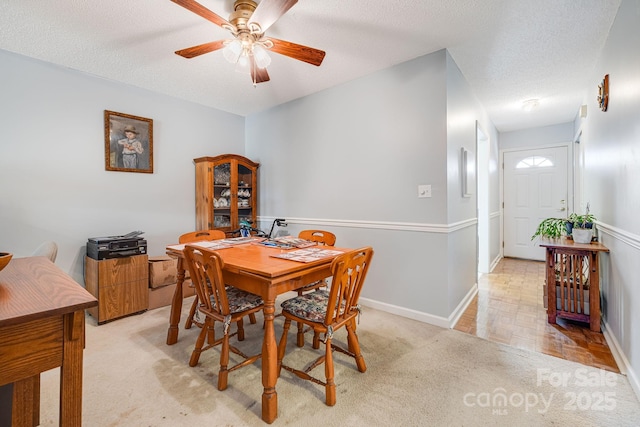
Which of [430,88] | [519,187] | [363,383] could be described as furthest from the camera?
[519,187]

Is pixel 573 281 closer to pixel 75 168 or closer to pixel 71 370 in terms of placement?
→ pixel 71 370

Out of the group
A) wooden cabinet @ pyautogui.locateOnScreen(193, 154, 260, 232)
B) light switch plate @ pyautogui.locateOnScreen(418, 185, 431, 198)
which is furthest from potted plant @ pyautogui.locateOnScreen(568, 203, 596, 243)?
wooden cabinet @ pyautogui.locateOnScreen(193, 154, 260, 232)

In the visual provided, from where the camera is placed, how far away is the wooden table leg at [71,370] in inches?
32.9

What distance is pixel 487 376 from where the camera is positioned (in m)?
1.78

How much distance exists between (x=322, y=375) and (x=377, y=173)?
6.21ft

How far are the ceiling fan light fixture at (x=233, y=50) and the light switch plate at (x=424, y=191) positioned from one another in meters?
1.85

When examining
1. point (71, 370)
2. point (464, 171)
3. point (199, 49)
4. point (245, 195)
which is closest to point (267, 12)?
point (199, 49)

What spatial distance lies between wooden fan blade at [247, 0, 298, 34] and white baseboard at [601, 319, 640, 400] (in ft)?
9.31

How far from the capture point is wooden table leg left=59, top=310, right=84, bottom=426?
0.84 metres

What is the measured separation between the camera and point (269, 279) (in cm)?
141

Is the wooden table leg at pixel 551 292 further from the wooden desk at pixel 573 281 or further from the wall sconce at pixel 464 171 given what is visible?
the wall sconce at pixel 464 171

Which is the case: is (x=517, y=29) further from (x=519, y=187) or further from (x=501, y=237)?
(x=501, y=237)

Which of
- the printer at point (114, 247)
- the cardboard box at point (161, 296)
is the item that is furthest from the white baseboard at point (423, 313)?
the printer at point (114, 247)

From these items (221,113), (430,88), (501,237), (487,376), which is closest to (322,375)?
(487,376)
